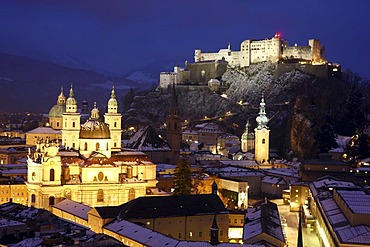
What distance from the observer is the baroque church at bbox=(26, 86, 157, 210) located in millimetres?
61125

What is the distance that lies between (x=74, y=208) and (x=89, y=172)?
7977mm

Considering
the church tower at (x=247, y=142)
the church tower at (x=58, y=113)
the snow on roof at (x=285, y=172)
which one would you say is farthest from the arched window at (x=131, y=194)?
the church tower at (x=247, y=142)

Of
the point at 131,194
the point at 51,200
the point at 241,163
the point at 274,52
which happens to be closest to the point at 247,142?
the point at 241,163

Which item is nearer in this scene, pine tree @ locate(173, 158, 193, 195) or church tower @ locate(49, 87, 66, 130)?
pine tree @ locate(173, 158, 193, 195)

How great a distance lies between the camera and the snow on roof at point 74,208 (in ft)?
174

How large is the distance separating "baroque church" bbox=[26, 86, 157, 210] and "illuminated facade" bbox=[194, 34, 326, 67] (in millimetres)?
62307

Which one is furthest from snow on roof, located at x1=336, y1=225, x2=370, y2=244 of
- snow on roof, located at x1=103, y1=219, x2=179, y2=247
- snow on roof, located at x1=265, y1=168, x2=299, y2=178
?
snow on roof, located at x1=265, y1=168, x2=299, y2=178

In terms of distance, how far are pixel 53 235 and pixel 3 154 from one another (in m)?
58.8

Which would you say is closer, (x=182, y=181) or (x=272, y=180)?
(x=182, y=181)

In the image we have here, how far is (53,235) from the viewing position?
39.3m

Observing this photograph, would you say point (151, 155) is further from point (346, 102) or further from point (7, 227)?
point (7, 227)

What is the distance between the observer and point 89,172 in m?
62.7

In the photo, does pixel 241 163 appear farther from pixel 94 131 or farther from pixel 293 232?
pixel 293 232

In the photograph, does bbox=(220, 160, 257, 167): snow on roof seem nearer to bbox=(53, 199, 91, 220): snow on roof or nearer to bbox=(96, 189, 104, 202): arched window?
bbox=(96, 189, 104, 202): arched window
